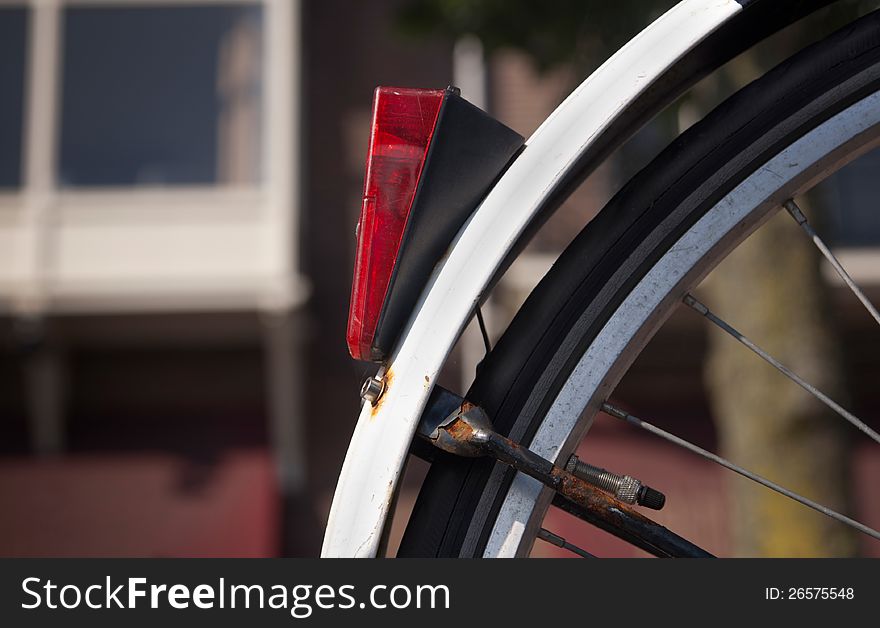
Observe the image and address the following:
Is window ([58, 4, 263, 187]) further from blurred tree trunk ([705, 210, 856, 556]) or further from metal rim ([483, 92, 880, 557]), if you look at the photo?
metal rim ([483, 92, 880, 557])

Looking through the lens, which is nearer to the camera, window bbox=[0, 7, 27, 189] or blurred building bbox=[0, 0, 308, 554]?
blurred building bbox=[0, 0, 308, 554]

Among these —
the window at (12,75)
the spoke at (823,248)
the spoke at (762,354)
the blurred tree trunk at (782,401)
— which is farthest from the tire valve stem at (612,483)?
the window at (12,75)

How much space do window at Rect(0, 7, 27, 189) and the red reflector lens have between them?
6415 mm

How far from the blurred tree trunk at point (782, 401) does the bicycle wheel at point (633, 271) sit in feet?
8.81

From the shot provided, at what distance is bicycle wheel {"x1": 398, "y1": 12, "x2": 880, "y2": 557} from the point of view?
0.91 m

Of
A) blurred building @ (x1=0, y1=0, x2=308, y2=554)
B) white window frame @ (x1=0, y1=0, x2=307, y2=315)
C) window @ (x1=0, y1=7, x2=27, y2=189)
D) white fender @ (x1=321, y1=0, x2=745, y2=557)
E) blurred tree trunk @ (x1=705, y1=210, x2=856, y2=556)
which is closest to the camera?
white fender @ (x1=321, y1=0, x2=745, y2=557)

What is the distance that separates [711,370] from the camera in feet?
13.0

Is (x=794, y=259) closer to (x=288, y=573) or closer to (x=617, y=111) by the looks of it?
(x=617, y=111)

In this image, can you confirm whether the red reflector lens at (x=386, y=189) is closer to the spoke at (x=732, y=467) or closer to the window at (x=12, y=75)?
the spoke at (x=732, y=467)

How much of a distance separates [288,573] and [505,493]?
0.22 m

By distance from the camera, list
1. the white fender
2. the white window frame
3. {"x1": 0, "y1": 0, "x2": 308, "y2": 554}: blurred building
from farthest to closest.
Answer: the white window frame < {"x1": 0, "y1": 0, "x2": 308, "y2": 554}: blurred building < the white fender

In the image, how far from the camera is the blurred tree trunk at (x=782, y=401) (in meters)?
3.40

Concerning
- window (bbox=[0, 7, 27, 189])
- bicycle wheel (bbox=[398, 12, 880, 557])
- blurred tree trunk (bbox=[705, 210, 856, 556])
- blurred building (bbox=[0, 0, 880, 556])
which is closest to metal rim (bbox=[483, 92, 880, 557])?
bicycle wheel (bbox=[398, 12, 880, 557])

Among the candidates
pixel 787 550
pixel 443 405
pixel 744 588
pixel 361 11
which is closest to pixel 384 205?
pixel 443 405
